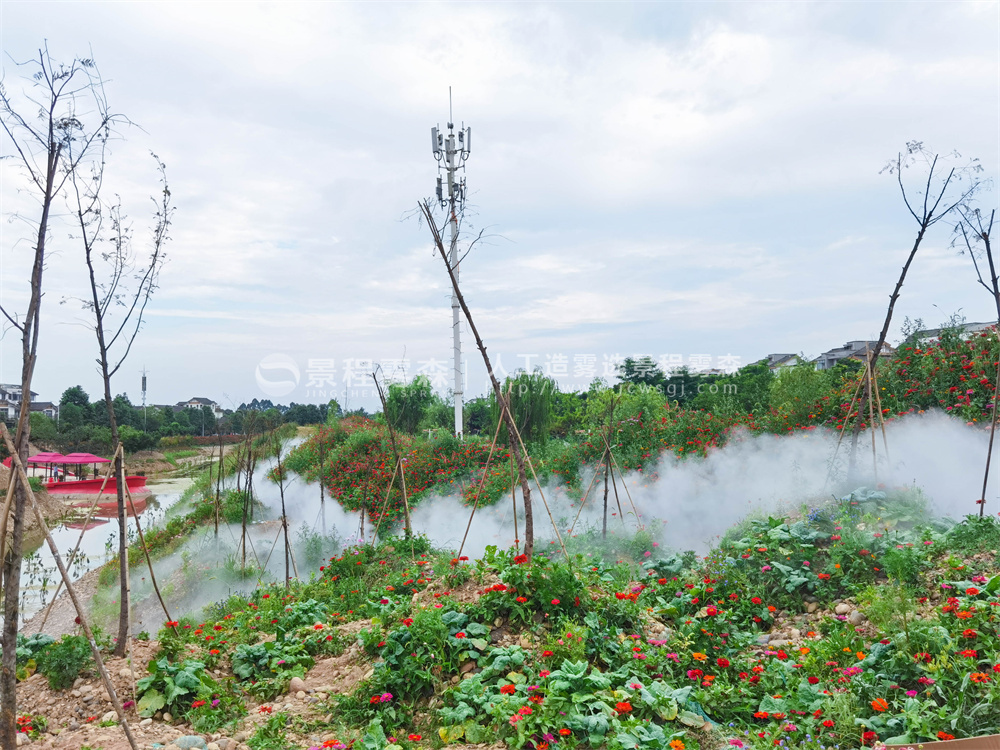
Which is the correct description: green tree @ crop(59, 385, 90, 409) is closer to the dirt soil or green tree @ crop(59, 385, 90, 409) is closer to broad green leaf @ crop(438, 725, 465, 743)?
the dirt soil

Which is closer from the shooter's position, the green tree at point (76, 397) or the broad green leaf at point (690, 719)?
the broad green leaf at point (690, 719)

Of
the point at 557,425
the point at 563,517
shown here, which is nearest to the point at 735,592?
the point at 563,517

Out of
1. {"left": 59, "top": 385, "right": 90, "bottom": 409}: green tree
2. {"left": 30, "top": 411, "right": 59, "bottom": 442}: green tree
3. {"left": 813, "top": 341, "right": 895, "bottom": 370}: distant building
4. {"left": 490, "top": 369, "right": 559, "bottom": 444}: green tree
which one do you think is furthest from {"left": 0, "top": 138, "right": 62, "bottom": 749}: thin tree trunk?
{"left": 59, "top": 385, "right": 90, "bottom": 409}: green tree

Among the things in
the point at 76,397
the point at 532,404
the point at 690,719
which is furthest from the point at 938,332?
the point at 76,397

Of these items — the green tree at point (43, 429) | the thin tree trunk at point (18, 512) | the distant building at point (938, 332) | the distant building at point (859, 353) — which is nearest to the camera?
the thin tree trunk at point (18, 512)

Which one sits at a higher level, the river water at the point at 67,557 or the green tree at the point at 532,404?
the green tree at the point at 532,404

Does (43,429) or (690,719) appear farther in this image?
(43,429)

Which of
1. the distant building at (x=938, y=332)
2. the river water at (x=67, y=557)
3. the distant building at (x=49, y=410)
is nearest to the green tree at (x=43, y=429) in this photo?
the distant building at (x=49, y=410)

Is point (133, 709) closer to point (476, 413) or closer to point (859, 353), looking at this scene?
point (859, 353)

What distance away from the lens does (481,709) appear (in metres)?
3.28

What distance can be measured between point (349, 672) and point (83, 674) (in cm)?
176

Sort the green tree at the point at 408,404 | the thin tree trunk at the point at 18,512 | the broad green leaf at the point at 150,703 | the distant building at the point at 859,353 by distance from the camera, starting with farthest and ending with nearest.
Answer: the green tree at the point at 408,404 < the distant building at the point at 859,353 < the broad green leaf at the point at 150,703 < the thin tree trunk at the point at 18,512

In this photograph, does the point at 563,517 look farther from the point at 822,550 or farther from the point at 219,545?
the point at 219,545

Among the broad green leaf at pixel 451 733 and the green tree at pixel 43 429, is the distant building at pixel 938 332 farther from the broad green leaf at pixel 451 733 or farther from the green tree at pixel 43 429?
the green tree at pixel 43 429
